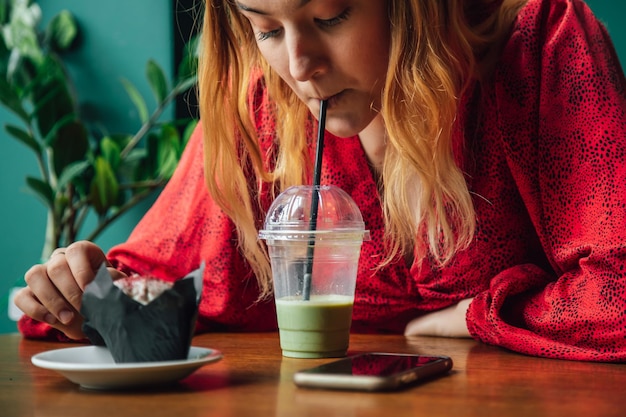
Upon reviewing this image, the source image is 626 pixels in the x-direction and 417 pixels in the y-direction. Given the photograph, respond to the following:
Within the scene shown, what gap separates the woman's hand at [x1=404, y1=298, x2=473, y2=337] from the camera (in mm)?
1370

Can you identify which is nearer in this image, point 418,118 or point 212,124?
point 418,118

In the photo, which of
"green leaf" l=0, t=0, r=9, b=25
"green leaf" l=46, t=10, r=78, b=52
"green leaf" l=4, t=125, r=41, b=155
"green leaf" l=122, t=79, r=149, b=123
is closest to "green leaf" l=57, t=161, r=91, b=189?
"green leaf" l=4, t=125, r=41, b=155

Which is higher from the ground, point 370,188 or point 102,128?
point 102,128

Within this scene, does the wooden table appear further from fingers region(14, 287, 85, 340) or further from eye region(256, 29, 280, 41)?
eye region(256, 29, 280, 41)

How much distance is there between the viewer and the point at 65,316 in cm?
122

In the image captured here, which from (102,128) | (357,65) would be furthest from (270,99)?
(102,128)

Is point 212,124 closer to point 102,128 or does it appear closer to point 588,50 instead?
point 588,50

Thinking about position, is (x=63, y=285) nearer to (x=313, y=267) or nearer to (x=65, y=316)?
(x=65, y=316)

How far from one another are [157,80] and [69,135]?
1.19ft

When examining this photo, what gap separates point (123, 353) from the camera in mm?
866

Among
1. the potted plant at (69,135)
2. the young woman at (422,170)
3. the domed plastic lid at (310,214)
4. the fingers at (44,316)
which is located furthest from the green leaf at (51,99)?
the domed plastic lid at (310,214)

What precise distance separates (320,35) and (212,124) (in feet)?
1.13

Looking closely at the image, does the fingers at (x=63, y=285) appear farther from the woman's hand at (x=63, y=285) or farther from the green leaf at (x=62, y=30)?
the green leaf at (x=62, y=30)

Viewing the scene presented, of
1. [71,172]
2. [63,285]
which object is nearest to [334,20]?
[63,285]
